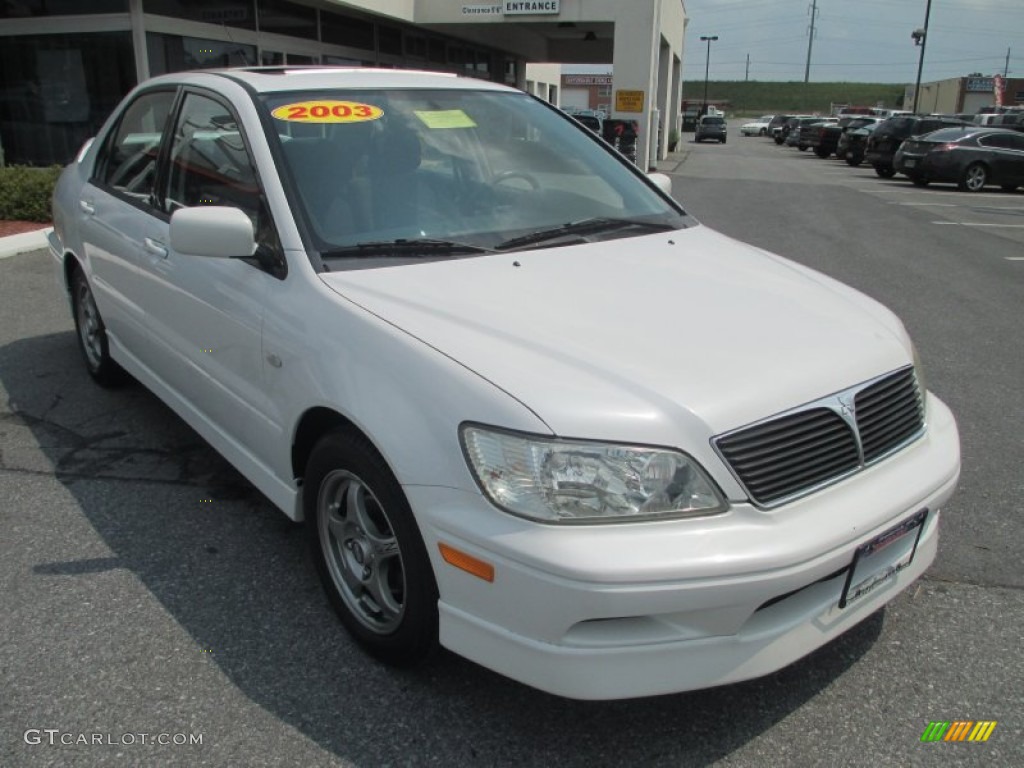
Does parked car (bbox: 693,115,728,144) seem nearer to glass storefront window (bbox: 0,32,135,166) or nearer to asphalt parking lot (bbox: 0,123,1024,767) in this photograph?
glass storefront window (bbox: 0,32,135,166)

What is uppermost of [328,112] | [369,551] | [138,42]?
[138,42]

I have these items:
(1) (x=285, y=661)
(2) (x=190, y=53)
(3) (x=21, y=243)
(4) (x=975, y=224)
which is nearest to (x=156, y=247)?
(1) (x=285, y=661)

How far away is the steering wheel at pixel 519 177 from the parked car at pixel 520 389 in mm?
11

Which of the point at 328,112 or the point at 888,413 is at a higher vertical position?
the point at 328,112

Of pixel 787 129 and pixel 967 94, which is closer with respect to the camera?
pixel 787 129

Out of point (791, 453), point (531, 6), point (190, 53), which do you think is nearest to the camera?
point (791, 453)

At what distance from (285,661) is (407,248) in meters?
1.41

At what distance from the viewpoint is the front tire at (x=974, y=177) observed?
2061cm

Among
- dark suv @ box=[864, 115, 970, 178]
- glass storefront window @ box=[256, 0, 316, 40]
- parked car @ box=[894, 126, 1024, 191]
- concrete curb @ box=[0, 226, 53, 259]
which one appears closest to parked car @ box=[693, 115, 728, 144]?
dark suv @ box=[864, 115, 970, 178]

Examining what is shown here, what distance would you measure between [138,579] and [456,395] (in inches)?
67.8

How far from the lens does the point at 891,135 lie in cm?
2373

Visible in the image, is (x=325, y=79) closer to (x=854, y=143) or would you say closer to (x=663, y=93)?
(x=663, y=93)

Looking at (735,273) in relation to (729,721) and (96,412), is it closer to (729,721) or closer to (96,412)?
(729,721)

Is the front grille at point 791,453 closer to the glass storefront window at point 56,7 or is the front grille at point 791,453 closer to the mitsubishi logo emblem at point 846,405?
the mitsubishi logo emblem at point 846,405
